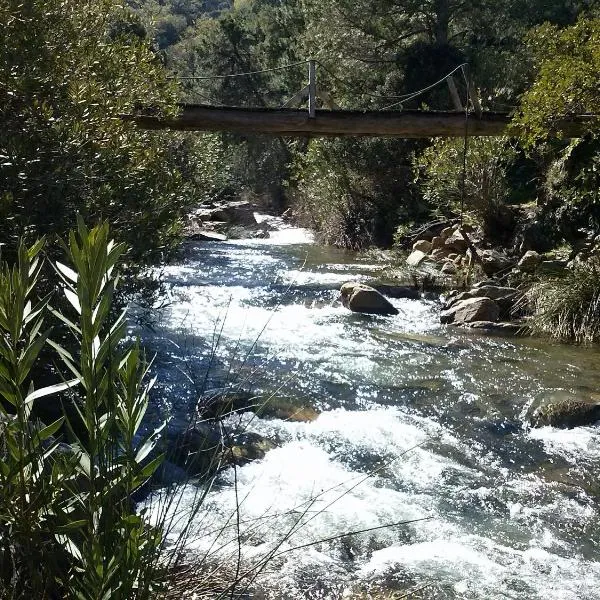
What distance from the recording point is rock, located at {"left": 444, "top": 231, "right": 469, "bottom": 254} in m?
13.5

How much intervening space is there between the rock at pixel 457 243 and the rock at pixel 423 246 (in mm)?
569

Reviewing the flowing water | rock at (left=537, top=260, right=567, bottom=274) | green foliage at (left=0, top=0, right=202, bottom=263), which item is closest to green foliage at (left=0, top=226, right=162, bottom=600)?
the flowing water

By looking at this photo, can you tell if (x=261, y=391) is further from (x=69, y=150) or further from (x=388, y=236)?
(x=388, y=236)

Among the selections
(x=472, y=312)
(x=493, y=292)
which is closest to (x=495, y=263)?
(x=493, y=292)

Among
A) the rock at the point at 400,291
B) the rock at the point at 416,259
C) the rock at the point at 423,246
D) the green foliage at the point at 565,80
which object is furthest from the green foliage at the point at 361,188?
the green foliage at the point at 565,80

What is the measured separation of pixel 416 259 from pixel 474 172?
180 centimetres

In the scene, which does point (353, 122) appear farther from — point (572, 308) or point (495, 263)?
point (572, 308)

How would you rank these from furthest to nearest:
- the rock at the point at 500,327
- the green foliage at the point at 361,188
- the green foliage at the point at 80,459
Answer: the green foliage at the point at 361,188, the rock at the point at 500,327, the green foliage at the point at 80,459

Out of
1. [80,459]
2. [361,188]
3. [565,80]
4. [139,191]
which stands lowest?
[361,188]

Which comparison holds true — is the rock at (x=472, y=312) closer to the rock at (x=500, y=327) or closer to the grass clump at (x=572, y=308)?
the rock at (x=500, y=327)

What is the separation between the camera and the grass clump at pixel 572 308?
8.68 metres

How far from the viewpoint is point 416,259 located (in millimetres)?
12992

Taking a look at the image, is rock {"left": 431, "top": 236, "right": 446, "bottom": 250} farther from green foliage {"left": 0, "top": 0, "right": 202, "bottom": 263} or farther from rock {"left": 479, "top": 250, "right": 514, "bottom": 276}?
green foliage {"left": 0, "top": 0, "right": 202, "bottom": 263}

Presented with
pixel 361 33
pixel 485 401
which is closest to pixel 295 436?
pixel 485 401
